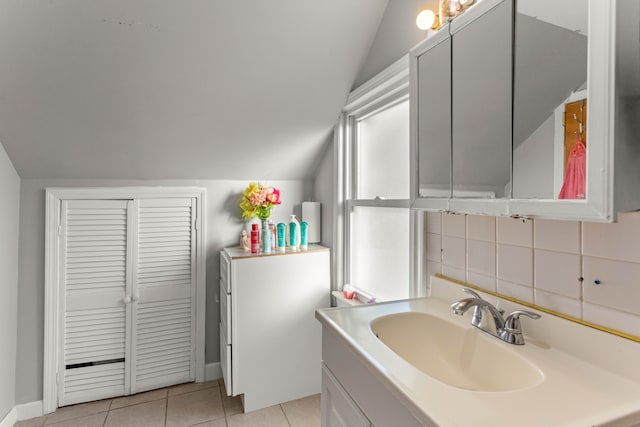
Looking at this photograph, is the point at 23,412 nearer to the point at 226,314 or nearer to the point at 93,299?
the point at 93,299

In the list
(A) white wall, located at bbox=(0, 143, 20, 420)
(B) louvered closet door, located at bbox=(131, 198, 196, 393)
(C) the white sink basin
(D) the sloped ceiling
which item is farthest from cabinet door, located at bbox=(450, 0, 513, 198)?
(A) white wall, located at bbox=(0, 143, 20, 420)

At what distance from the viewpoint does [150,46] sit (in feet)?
5.15

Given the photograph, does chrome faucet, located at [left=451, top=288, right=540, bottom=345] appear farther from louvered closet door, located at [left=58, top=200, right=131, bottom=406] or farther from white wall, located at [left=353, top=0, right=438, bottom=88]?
louvered closet door, located at [left=58, top=200, right=131, bottom=406]

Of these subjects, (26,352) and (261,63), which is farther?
(26,352)

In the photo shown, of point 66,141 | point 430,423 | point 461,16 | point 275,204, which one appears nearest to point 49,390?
point 66,141

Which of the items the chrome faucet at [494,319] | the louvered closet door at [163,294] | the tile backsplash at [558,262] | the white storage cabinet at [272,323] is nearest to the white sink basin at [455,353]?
the chrome faucet at [494,319]

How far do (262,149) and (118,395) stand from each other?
191cm

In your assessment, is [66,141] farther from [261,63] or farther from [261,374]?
[261,374]

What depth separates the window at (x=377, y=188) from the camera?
1723 millimetres

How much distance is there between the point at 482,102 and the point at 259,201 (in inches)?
64.3

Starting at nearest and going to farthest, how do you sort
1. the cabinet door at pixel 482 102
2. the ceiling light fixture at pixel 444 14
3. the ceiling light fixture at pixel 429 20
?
the cabinet door at pixel 482 102
the ceiling light fixture at pixel 444 14
the ceiling light fixture at pixel 429 20

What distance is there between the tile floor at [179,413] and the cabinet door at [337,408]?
3.09 ft

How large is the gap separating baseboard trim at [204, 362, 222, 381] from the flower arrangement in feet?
3.70

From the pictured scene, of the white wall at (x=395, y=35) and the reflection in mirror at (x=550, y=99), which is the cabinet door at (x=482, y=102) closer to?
the reflection in mirror at (x=550, y=99)
